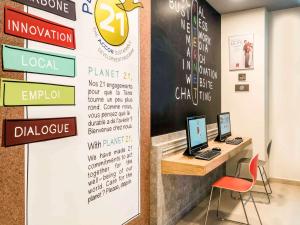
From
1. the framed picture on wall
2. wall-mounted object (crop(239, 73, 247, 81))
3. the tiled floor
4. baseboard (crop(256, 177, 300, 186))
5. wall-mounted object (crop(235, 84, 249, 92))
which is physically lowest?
the tiled floor

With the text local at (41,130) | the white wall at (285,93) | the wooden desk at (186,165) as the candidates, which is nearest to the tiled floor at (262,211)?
the white wall at (285,93)

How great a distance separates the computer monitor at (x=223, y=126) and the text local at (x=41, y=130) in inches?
104

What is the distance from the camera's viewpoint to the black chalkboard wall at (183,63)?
2807 millimetres

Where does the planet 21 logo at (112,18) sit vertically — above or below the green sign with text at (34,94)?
above

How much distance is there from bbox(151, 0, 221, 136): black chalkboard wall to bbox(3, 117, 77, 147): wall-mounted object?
109 cm

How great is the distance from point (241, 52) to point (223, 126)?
4.39 feet

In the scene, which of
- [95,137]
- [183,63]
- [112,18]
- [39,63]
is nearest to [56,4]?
[39,63]

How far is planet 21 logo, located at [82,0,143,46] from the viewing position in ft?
6.56

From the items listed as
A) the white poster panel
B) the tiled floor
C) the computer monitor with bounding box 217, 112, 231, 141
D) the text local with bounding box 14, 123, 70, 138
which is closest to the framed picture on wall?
the computer monitor with bounding box 217, 112, 231, 141

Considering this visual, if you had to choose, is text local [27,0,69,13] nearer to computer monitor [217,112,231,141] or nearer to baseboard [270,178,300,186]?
computer monitor [217,112,231,141]

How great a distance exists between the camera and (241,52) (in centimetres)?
454

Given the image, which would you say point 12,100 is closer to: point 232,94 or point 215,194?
point 215,194

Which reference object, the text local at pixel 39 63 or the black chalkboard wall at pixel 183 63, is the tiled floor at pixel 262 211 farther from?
the text local at pixel 39 63

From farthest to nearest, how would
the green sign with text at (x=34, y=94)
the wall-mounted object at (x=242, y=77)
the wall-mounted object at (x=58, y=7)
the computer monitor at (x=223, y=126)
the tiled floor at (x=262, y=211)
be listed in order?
the wall-mounted object at (x=242, y=77), the computer monitor at (x=223, y=126), the tiled floor at (x=262, y=211), the wall-mounted object at (x=58, y=7), the green sign with text at (x=34, y=94)
